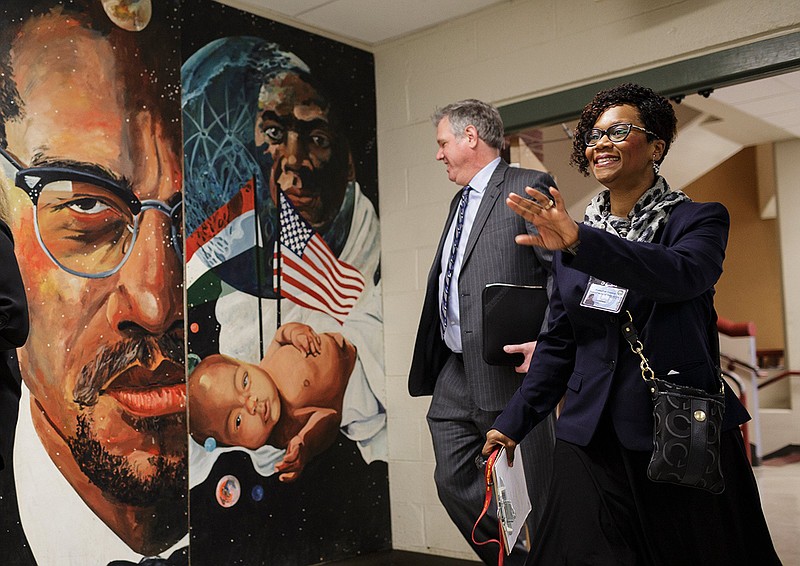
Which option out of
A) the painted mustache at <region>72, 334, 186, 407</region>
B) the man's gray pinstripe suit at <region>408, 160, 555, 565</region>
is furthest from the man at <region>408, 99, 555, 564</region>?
→ the painted mustache at <region>72, 334, 186, 407</region>

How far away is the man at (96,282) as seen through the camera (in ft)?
10.8

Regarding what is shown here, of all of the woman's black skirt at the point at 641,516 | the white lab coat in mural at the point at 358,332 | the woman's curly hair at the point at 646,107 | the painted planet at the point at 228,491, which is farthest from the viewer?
the white lab coat in mural at the point at 358,332

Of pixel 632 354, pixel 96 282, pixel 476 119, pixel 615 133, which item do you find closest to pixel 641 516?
pixel 632 354

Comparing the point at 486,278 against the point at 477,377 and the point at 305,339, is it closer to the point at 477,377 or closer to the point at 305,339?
the point at 477,377

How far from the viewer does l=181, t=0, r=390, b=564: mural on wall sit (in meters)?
3.88

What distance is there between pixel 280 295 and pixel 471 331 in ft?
4.60

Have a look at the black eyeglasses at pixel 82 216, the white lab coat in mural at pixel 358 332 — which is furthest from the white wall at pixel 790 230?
the black eyeglasses at pixel 82 216

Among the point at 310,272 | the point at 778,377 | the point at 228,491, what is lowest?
the point at 228,491

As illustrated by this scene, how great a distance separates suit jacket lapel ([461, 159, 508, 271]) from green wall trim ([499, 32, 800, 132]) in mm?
951

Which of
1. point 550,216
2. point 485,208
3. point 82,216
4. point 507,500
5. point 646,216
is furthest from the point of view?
point 82,216

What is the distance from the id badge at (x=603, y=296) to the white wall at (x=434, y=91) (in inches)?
84.1

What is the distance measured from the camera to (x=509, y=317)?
2.99 m

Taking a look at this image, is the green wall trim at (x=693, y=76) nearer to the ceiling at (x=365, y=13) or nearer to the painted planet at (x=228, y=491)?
the ceiling at (x=365, y=13)

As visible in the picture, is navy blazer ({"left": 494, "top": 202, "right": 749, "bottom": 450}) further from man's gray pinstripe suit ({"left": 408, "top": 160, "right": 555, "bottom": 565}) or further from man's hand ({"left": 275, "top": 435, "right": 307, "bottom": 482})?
man's hand ({"left": 275, "top": 435, "right": 307, "bottom": 482})
